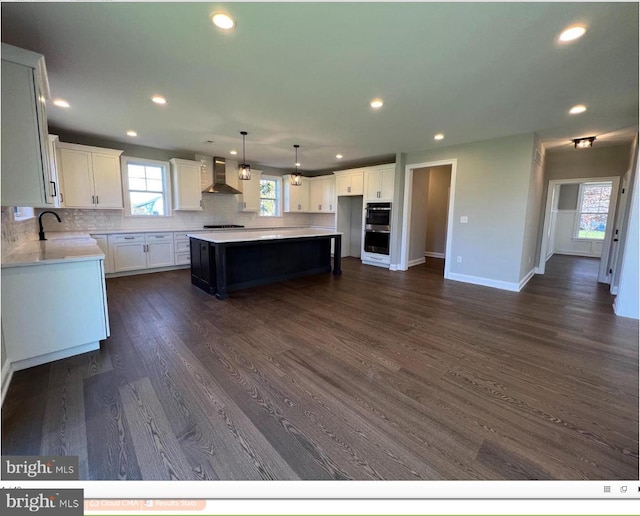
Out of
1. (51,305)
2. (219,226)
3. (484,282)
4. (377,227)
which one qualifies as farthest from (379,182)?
(51,305)

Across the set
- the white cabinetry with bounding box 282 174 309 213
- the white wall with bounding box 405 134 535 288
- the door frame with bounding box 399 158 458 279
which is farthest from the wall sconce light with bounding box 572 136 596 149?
the white cabinetry with bounding box 282 174 309 213

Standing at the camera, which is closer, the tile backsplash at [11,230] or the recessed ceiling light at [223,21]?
the recessed ceiling light at [223,21]

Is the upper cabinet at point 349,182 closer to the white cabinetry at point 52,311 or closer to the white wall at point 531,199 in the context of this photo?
the white wall at point 531,199

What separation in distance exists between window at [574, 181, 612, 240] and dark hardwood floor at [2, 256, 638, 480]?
23.0 ft

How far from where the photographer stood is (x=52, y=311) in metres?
2.24

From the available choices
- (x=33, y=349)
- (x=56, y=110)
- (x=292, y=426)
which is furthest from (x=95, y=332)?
(x=56, y=110)

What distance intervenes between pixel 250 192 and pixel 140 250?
9.56ft

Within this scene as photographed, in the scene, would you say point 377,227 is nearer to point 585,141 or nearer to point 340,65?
point 585,141

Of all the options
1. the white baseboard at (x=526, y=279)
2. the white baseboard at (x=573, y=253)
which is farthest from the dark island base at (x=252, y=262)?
the white baseboard at (x=573, y=253)

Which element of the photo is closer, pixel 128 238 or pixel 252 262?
pixel 252 262

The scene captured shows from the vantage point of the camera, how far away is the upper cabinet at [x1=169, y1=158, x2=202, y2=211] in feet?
19.0

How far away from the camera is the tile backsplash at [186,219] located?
4.95 meters

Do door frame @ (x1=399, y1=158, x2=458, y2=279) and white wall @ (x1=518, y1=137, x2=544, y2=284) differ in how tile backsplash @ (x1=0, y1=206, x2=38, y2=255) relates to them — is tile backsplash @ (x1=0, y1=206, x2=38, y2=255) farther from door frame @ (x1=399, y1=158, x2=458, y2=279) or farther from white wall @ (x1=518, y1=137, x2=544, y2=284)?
white wall @ (x1=518, y1=137, x2=544, y2=284)

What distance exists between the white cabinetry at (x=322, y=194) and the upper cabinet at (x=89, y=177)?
476cm
